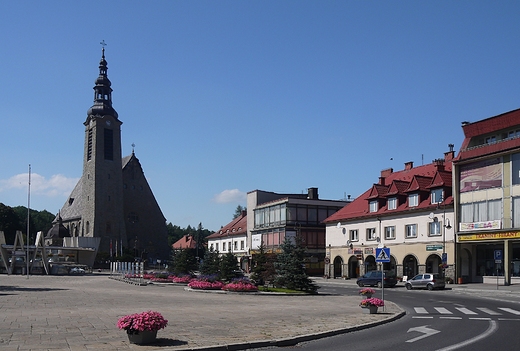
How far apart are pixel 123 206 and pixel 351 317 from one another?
325ft

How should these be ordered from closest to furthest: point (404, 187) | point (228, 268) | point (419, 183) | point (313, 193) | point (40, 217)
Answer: point (228, 268), point (419, 183), point (404, 187), point (313, 193), point (40, 217)

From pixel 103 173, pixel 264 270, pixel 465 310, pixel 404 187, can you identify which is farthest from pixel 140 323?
pixel 103 173

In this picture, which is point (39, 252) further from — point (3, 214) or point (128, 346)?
point (128, 346)

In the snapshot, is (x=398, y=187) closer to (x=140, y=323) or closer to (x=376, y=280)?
(x=376, y=280)

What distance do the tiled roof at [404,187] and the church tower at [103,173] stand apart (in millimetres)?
54628

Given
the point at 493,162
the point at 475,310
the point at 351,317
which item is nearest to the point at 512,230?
the point at 493,162

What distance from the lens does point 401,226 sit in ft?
184

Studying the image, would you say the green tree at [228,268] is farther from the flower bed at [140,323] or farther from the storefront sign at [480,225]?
the flower bed at [140,323]

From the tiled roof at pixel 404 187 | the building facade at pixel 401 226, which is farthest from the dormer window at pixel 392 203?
the tiled roof at pixel 404 187

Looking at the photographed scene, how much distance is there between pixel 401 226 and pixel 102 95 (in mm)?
73986

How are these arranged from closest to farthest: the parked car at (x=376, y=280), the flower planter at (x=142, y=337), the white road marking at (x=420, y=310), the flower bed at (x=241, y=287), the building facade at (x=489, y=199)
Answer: the flower planter at (x=142, y=337)
the white road marking at (x=420, y=310)
the flower bed at (x=241, y=287)
the building facade at (x=489, y=199)
the parked car at (x=376, y=280)

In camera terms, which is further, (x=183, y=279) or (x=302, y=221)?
(x=302, y=221)

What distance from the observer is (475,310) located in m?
24.6

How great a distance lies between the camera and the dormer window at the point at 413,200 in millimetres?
54938
